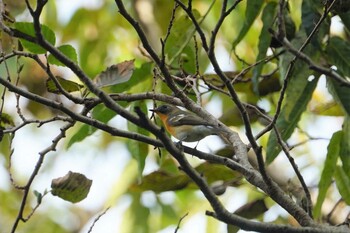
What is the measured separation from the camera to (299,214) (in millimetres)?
2162

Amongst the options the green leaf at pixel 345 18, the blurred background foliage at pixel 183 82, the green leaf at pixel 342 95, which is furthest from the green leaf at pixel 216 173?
the green leaf at pixel 345 18

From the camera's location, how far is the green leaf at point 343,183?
337cm

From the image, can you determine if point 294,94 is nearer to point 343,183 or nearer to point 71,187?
point 343,183

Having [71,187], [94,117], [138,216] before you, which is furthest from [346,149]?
[138,216]

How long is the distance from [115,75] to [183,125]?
1186 mm

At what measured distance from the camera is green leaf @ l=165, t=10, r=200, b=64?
11.6 feet

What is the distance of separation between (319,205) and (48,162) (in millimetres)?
4067

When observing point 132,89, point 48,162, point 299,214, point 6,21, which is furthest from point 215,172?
point 48,162

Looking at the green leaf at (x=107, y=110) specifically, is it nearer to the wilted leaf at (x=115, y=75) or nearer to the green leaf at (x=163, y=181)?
the green leaf at (x=163, y=181)

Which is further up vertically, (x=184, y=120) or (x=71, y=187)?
(x=184, y=120)

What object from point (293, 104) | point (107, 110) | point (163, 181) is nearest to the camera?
point (293, 104)

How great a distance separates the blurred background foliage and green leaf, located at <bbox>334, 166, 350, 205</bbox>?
0.04 feet

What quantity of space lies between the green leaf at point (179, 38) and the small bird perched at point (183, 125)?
289mm

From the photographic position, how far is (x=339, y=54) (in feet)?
11.2
